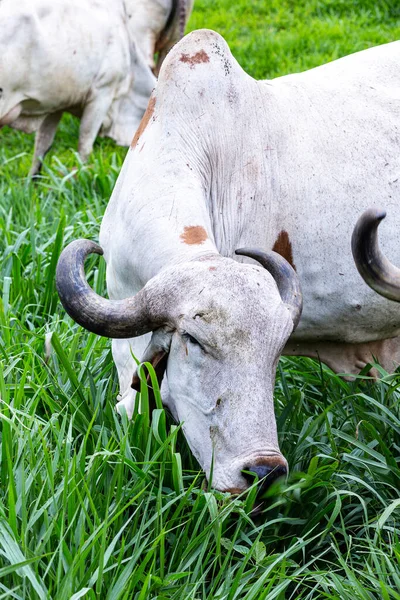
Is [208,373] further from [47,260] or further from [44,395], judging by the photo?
[47,260]

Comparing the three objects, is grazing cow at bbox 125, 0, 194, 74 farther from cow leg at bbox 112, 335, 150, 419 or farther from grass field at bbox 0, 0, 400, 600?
cow leg at bbox 112, 335, 150, 419

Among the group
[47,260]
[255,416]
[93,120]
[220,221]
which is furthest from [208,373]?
[93,120]

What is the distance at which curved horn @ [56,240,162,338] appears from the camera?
9.59 ft

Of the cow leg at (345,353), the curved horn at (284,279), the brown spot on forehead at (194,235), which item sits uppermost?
the brown spot on forehead at (194,235)

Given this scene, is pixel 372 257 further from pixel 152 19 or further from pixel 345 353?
pixel 152 19

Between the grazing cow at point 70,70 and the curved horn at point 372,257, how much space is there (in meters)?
4.44

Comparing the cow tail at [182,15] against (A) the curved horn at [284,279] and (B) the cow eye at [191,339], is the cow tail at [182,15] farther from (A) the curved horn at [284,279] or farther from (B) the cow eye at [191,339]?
(B) the cow eye at [191,339]

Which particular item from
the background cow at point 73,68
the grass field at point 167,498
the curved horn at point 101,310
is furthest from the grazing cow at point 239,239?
the background cow at point 73,68

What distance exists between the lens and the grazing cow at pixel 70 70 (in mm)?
6738

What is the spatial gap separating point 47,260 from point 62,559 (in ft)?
8.47

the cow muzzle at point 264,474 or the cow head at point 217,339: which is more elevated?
the cow head at point 217,339

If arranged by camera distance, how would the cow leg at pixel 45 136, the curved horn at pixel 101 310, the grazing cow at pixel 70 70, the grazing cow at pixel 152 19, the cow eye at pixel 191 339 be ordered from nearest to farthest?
the cow eye at pixel 191 339 → the curved horn at pixel 101 310 → the grazing cow at pixel 70 70 → the cow leg at pixel 45 136 → the grazing cow at pixel 152 19

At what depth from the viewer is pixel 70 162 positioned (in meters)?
7.09

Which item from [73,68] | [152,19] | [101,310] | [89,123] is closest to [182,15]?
[152,19]
